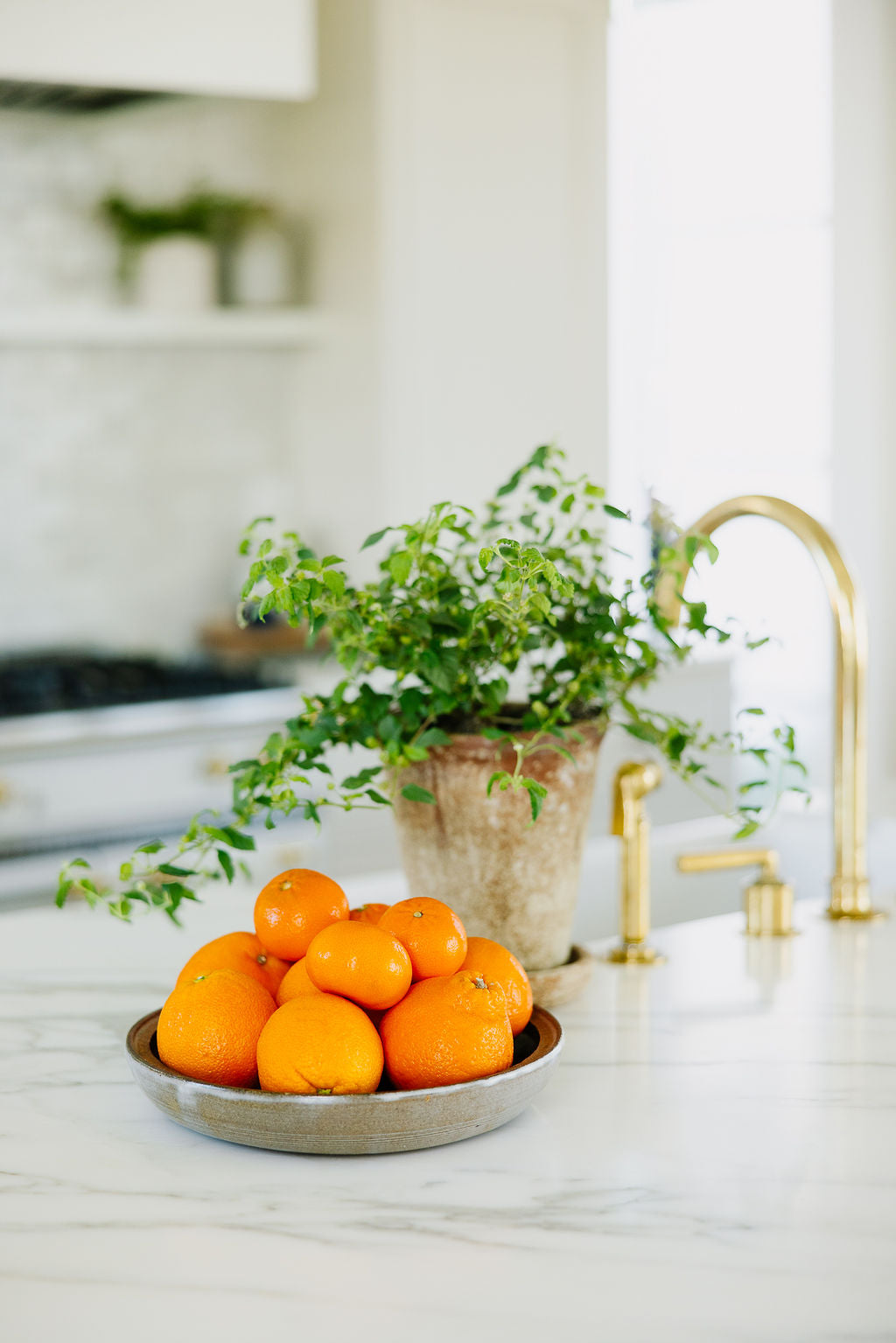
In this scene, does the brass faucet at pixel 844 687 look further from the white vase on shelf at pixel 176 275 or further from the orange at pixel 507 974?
the white vase on shelf at pixel 176 275

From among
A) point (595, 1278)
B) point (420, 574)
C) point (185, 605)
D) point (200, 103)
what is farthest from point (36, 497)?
point (595, 1278)

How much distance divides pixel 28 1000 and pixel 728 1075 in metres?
0.51

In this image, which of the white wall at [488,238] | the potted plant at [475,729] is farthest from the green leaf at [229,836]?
the white wall at [488,238]

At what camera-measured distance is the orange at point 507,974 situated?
31.6 inches

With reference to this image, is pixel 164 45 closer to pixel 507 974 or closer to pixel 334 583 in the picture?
pixel 334 583

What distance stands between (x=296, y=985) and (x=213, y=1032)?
6cm

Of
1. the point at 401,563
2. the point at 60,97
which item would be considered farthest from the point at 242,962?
the point at 60,97

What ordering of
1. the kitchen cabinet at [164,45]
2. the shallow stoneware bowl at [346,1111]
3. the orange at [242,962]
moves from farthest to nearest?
the kitchen cabinet at [164,45], the orange at [242,962], the shallow stoneware bowl at [346,1111]

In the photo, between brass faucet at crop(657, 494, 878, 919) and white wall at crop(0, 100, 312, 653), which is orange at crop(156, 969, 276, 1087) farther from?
white wall at crop(0, 100, 312, 653)

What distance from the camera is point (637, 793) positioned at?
46.1 inches

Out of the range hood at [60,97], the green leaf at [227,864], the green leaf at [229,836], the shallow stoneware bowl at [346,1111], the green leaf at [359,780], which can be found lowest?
the shallow stoneware bowl at [346,1111]

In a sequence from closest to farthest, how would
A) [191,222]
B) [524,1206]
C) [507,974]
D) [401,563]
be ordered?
[524,1206] → [507,974] → [401,563] → [191,222]

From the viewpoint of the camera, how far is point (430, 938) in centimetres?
78

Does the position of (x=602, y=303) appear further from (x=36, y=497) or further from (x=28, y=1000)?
(x=28, y=1000)
